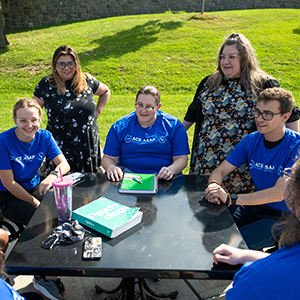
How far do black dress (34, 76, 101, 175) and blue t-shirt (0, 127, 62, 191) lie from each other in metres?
0.61

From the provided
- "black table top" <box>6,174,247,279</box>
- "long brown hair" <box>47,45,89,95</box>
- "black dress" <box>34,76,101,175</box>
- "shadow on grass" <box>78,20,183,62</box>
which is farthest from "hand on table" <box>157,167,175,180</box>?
"shadow on grass" <box>78,20,183,62</box>

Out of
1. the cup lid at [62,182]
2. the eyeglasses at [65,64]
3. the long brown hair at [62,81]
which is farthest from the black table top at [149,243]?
the eyeglasses at [65,64]

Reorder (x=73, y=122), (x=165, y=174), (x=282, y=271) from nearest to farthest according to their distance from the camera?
(x=282, y=271)
(x=165, y=174)
(x=73, y=122)

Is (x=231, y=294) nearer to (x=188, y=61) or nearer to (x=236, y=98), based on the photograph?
(x=236, y=98)

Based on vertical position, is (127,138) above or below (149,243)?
above

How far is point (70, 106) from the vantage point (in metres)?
3.30

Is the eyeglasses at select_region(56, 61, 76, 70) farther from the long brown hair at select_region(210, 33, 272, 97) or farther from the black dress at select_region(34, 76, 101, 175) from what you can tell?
the long brown hair at select_region(210, 33, 272, 97)

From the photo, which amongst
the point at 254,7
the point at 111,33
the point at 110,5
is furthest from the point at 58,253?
the point at 254,7

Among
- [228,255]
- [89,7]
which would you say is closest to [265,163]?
[228,255]

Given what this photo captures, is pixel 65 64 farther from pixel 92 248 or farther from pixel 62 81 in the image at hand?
pixel 92 248

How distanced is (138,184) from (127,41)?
12.6 meters

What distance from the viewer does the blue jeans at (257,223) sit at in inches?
93.1

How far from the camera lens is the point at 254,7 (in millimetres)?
22031

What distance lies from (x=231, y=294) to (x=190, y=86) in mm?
8885
